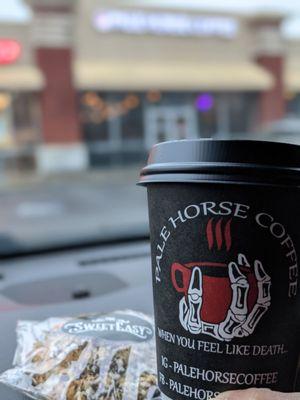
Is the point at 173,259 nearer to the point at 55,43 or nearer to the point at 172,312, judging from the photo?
the point at 172,312

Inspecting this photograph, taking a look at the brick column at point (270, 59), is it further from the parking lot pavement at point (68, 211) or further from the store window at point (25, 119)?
the store window at point (25, 119)

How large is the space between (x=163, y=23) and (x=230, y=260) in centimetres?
2383

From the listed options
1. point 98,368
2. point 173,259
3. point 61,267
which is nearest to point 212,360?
point 173,259

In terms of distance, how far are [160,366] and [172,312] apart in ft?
0.51

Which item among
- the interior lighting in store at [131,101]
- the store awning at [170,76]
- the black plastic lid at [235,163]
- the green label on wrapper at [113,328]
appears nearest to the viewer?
the black plastic lid at [235,163]

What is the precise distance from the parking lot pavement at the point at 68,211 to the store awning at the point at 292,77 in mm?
8763

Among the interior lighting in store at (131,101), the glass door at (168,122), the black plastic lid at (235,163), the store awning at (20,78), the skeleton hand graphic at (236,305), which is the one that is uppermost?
the store awning at (20,78)

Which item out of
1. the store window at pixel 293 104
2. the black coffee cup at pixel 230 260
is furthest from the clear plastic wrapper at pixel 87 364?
the store window at pixel 293 104

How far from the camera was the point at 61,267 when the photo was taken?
9.45ft

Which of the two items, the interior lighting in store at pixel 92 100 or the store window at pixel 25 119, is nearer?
the store window at pixel 25 119

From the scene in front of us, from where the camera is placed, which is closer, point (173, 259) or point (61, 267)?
point (173, 259)

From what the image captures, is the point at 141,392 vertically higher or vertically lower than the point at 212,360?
lower

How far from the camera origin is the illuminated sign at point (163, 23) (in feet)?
75.5

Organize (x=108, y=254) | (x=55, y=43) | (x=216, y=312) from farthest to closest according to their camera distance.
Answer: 1. (x=55, y=43)
2. (x=108, y=254)
3. (x=216, y=312)
